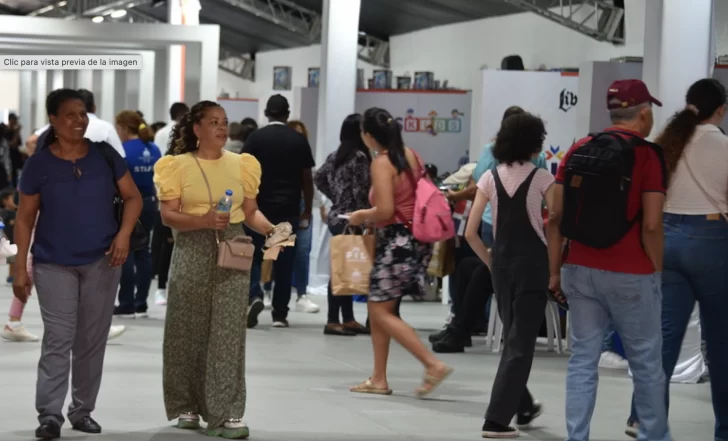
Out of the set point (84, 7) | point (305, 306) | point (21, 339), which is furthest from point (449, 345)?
point (84, 7)

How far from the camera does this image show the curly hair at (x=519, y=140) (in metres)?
5.19

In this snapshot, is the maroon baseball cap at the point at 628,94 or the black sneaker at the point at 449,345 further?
the black sneaker at the point at 449,345

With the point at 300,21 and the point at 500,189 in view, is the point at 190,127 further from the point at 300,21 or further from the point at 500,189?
the point at 300,21

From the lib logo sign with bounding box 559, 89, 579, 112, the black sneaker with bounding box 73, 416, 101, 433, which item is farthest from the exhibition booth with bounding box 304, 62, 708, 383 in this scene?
the black sneaker with bounding box 73, 416, 101, 433

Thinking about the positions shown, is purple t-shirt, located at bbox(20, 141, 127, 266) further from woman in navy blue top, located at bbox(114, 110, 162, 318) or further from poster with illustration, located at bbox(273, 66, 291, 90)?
poster with illustration, located at bbox(273, 66, 291, 90)

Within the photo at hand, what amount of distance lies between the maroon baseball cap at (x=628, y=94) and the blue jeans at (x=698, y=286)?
23.0 inches

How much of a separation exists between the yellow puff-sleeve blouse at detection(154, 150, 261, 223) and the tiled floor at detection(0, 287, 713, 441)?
2.95 feet

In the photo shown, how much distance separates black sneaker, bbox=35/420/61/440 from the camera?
15.7 feet

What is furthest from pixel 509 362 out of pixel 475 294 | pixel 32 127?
pixel 32 127

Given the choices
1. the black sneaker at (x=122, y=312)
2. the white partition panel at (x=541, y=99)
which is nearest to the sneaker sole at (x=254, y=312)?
the black sneaker at (x=122, y=312)

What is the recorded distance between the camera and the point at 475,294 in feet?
25.6

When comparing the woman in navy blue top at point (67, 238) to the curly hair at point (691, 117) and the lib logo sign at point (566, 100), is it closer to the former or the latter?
the curly hair at point (691, 117)

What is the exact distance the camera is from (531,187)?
514cm

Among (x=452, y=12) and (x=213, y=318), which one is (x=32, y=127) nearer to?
(x=452, y=12)
